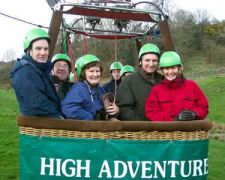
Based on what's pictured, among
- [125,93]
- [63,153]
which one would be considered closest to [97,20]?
[125,93]

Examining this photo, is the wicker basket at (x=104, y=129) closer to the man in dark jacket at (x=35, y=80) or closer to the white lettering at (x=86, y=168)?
the man in dark jacket at (x=35, y=80)

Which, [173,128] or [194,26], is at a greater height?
[194,26]

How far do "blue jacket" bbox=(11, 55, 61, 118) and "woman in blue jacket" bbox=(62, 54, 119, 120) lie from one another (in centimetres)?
13

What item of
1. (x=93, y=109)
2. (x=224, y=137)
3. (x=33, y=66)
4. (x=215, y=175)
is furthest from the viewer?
(x=224, y=137)

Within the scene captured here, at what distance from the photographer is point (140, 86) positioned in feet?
15.2

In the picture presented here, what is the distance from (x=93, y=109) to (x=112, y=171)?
549mm

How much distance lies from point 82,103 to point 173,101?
0.80 meters

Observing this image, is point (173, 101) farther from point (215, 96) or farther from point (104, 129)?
point (215, 96)

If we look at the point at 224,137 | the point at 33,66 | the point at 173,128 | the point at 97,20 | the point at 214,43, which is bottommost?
the point at 224,137

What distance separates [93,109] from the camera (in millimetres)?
4133

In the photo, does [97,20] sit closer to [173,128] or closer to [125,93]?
[125,93]

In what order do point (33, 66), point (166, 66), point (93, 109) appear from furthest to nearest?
point (166, 66) → point (93, 109) → point (33, 66)

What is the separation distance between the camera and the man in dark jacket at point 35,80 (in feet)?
12.3

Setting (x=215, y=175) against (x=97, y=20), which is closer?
(x=97, y=20)
